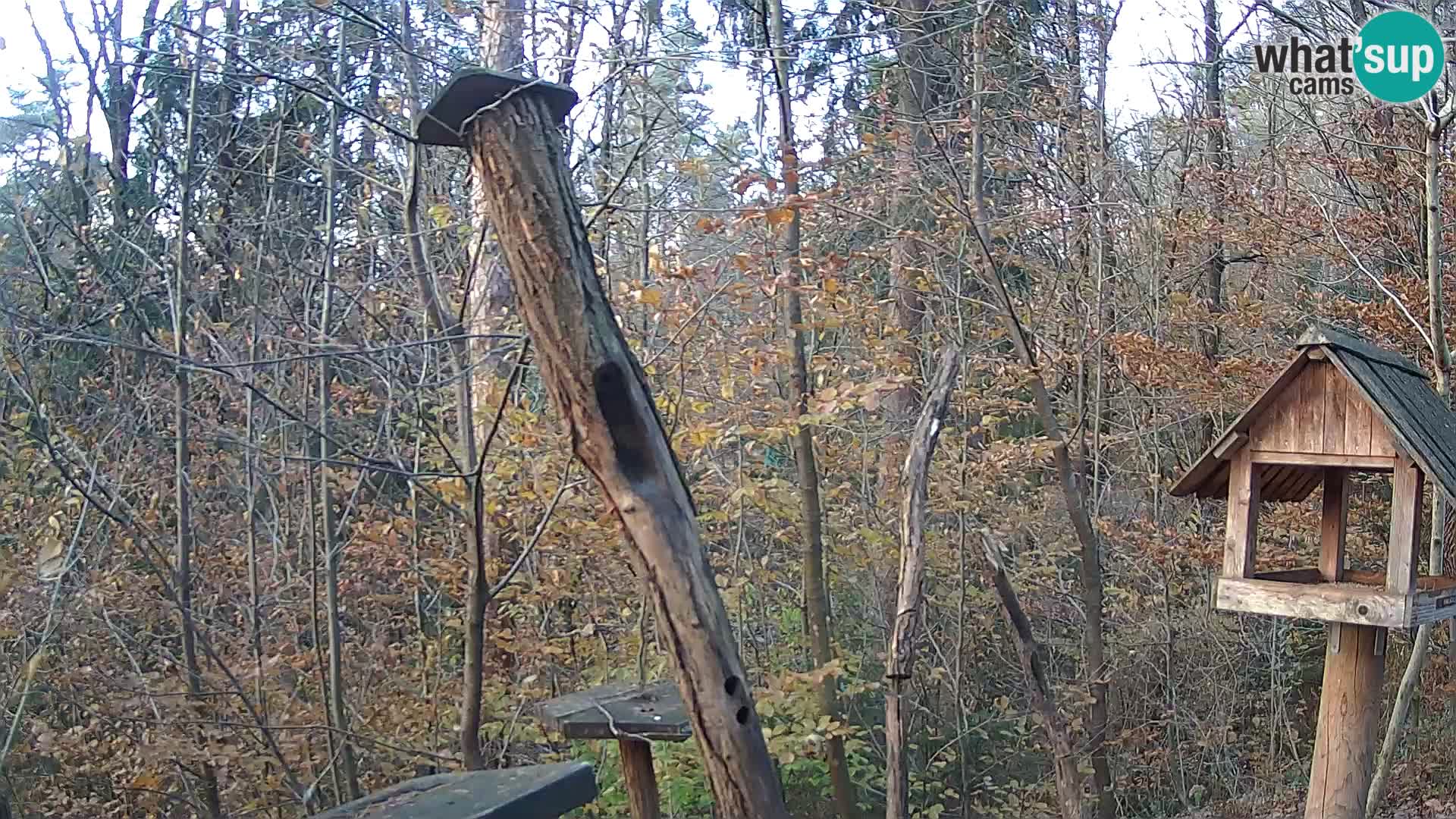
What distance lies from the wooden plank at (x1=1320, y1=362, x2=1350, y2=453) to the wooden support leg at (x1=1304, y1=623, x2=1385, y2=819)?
0.57m

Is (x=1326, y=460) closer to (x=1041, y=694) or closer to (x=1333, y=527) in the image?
(x=1333, y=527)

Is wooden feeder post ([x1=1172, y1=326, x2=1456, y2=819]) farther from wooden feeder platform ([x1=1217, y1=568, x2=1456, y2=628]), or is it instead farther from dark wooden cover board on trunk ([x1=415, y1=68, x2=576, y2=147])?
dark wooden cover board on trunk ([x1=415, y1=68, x2=576, y2=147])

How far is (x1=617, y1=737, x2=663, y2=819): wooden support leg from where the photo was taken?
3662 millimetres

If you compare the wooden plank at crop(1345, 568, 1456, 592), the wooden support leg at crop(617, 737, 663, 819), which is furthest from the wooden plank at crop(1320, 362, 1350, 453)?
the wooden support leg at crop(617, 737, 663, 819)

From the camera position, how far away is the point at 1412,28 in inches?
191

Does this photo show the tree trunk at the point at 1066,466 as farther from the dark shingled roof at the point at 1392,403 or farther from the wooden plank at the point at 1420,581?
the dark shingled roof at the point at 1392,403

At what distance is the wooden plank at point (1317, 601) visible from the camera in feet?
10.6

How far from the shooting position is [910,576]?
4430 millimetres

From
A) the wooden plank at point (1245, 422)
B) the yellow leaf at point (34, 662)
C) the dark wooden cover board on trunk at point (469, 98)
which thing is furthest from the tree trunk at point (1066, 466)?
the yellow leaf at point (34, 662)

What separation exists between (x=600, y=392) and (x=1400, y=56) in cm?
432

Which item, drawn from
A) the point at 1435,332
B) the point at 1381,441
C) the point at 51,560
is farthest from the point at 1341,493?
the point at 51,560

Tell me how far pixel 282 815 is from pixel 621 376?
3667 millimetres

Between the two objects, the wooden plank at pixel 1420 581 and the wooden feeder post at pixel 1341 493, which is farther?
the wooden plank at pixel 1420 581

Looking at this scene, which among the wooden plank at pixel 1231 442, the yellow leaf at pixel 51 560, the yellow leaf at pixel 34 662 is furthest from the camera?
the yellow leaf at pixel 51 560
